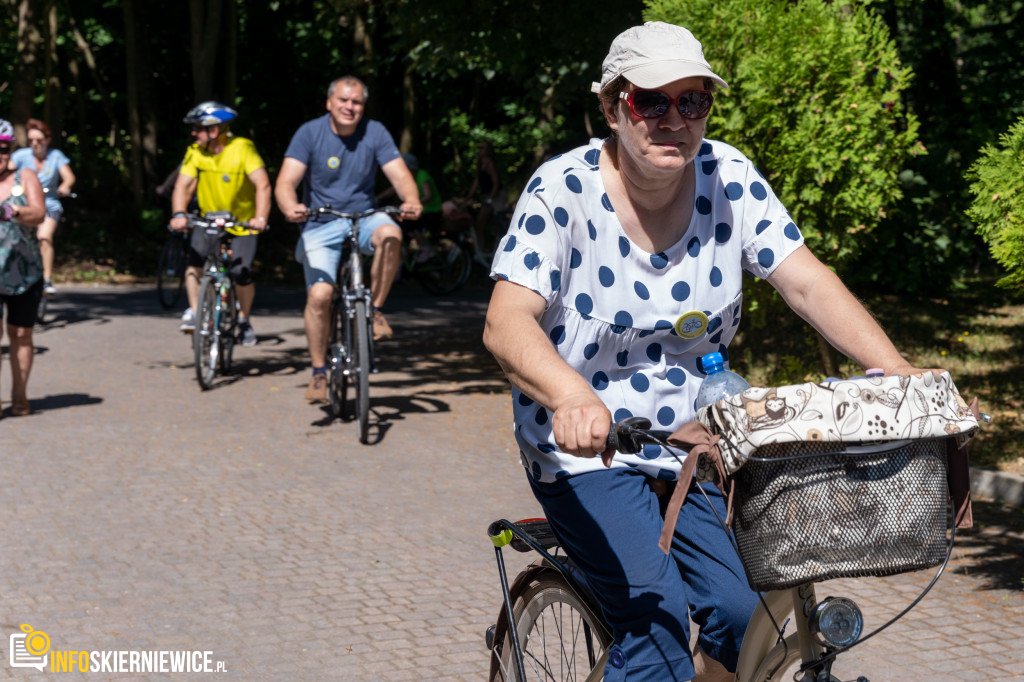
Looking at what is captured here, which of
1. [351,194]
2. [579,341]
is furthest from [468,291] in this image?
[579,341]

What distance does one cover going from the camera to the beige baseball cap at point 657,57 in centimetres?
272

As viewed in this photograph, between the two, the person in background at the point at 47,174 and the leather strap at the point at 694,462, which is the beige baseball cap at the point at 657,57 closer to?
the leather strap at the point at 694,462

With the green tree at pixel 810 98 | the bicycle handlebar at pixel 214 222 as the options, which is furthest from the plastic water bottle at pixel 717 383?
the bicycle handlebar at pixel 214 222

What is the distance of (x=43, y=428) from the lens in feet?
28.6

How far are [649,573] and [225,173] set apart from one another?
8.49 metres

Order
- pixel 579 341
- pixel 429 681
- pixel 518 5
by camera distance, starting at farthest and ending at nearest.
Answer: pixel 518 5 → pixel 429 681 → pixel 579 341

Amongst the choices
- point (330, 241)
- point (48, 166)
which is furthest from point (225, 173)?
point (48, 166)

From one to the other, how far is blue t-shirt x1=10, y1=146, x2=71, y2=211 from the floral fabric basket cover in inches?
512

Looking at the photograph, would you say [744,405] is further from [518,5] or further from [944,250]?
[944,250]

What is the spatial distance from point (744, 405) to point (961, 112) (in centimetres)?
1361

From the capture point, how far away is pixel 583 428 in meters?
2.32

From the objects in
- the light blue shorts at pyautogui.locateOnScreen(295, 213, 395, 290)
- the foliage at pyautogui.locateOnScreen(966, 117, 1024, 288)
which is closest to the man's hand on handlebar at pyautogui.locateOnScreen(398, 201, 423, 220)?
the light blue shorts at pyautogui.locateOnScreen(295, 213, 395, 290)

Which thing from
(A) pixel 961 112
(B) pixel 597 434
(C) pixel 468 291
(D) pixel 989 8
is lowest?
(C) pixel 468 291

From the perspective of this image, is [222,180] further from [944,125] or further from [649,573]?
[944,125]
